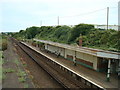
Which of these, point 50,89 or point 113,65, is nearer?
point 50,89

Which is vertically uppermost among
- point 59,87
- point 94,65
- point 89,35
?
point 89,35

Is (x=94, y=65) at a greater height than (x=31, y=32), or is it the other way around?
(x=31, y=32)

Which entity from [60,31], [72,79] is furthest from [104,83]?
[60,31]

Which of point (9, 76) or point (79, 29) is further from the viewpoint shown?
point (79, 29)

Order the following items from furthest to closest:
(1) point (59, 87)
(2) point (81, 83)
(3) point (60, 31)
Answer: (3) point (60, 31) → (2) point (81, 83) → (1) point (59, 87)

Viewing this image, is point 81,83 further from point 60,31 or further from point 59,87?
point 60,31

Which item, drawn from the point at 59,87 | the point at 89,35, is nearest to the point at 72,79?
the point at 59,87

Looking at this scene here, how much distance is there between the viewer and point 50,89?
1023 centimetres

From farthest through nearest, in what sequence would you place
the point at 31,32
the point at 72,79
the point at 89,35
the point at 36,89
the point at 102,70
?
the point at 31,32, the point at 89,35, the point at 102,70, the point at 72,79, the point at 36,89

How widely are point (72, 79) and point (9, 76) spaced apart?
17.6 feet

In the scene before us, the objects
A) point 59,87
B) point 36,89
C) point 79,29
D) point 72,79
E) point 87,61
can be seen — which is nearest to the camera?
point 36,89

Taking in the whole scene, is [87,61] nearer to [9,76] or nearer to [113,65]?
[113,65]

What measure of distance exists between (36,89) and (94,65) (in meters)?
6.88

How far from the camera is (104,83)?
10789mm
